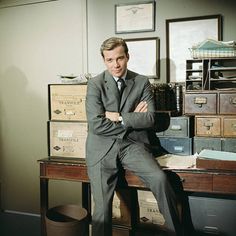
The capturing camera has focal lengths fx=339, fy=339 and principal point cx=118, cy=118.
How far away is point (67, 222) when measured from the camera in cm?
285

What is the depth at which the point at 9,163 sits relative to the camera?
13.8 feet

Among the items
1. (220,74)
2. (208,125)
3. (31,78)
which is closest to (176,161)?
(208,125)

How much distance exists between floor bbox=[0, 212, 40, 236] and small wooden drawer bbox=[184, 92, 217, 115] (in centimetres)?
208

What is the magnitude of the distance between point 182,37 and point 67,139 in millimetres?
1481

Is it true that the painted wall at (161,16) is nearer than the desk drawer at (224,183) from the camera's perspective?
No

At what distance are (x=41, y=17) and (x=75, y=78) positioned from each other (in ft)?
3.71

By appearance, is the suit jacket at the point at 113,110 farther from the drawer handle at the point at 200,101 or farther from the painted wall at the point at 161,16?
the painted wall at the point at 161,16

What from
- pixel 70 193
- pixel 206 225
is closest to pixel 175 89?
pixel 206 225

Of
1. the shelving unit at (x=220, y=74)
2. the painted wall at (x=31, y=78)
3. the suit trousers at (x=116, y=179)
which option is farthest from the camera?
the painted wall at (x=31, y=78)

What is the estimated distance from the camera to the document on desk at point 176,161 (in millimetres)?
2646

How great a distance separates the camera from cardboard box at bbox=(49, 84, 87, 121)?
3116 millimetres

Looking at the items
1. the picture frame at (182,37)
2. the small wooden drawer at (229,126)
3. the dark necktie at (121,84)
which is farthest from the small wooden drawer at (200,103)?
the dark necktie at (121,84)

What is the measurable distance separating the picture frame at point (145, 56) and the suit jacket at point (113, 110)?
2.10ft

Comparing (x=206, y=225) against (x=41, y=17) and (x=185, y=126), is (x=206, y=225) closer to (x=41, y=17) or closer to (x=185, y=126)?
(x=185, y=126)
